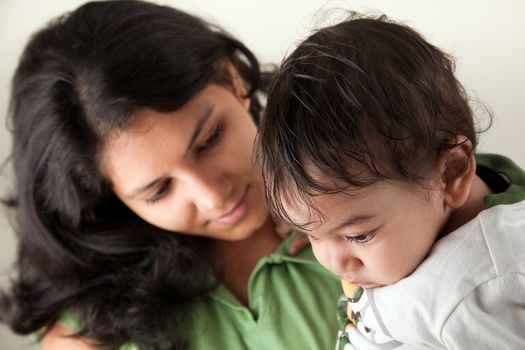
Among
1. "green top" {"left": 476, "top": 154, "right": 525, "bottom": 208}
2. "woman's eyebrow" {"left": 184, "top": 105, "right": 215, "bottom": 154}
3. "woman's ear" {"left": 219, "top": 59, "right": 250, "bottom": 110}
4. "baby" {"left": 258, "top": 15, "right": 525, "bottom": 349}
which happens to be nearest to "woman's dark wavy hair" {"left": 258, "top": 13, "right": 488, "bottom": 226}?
"baby" {"left": 258, "top": 15, "right": 525, "bottom": 349}

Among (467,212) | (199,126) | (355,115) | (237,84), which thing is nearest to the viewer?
(355,115)

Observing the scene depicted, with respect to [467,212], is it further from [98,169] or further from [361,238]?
[98,169]

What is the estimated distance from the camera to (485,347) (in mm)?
623

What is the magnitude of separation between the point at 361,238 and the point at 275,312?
37 cm

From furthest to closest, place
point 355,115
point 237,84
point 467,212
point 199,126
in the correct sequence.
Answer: point 237,84 < point 199,126 < point 467,212 < point 355,115

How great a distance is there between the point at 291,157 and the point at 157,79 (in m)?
0.35

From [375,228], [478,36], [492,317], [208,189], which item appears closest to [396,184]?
[375,228]

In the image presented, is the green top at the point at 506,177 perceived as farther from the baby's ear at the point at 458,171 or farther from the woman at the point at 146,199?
the woman at the point at 146,199

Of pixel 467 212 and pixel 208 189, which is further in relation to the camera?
pixel 208 189

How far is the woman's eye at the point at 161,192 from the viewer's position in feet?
3.01

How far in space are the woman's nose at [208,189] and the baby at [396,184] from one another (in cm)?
24

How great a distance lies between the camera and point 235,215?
96 centimetres

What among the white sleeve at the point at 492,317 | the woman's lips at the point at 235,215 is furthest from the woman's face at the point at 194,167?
the white sleeve at the point at 492,317

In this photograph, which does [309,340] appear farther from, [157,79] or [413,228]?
[157,79]
